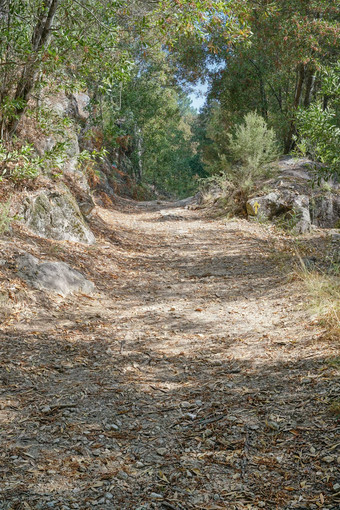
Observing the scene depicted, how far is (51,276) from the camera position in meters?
5.30

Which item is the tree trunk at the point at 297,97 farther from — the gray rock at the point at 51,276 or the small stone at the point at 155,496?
the small stone at the point at 155,496

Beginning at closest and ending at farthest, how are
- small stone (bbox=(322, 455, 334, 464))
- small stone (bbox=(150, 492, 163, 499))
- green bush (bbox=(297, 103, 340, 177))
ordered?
small stone (bbox=(150, 492, 163, 499)), small stone (bbox=(322, 455, 334, 464)), green bush (bbox=(297, 103, 340, 177))

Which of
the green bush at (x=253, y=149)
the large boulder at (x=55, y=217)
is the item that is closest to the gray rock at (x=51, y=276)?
the large boulder at (x=55, y=217)

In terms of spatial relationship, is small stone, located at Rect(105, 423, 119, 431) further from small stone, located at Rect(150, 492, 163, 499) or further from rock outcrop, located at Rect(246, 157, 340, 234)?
rock outcrop, located at Rect(246, 157, 340, 234)

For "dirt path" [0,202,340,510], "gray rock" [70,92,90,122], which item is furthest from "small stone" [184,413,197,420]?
"gray rock" [70,92,90,122]

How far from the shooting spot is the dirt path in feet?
7.11

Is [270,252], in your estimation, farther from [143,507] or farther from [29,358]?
[143,507]

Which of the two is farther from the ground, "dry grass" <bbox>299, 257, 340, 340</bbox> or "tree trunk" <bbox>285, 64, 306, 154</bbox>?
"tree trunk" <bbox>285, 64, 306, 154</bbox>

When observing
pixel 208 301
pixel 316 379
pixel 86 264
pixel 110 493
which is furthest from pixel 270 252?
pixel 110 493

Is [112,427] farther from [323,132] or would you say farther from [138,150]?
[138,150]

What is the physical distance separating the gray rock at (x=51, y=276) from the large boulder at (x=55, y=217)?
1626mm

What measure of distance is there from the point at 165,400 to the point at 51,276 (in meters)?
2.74

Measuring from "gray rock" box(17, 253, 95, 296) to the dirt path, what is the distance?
196 millimetres

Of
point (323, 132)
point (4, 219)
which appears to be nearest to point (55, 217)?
point (4, 219)
